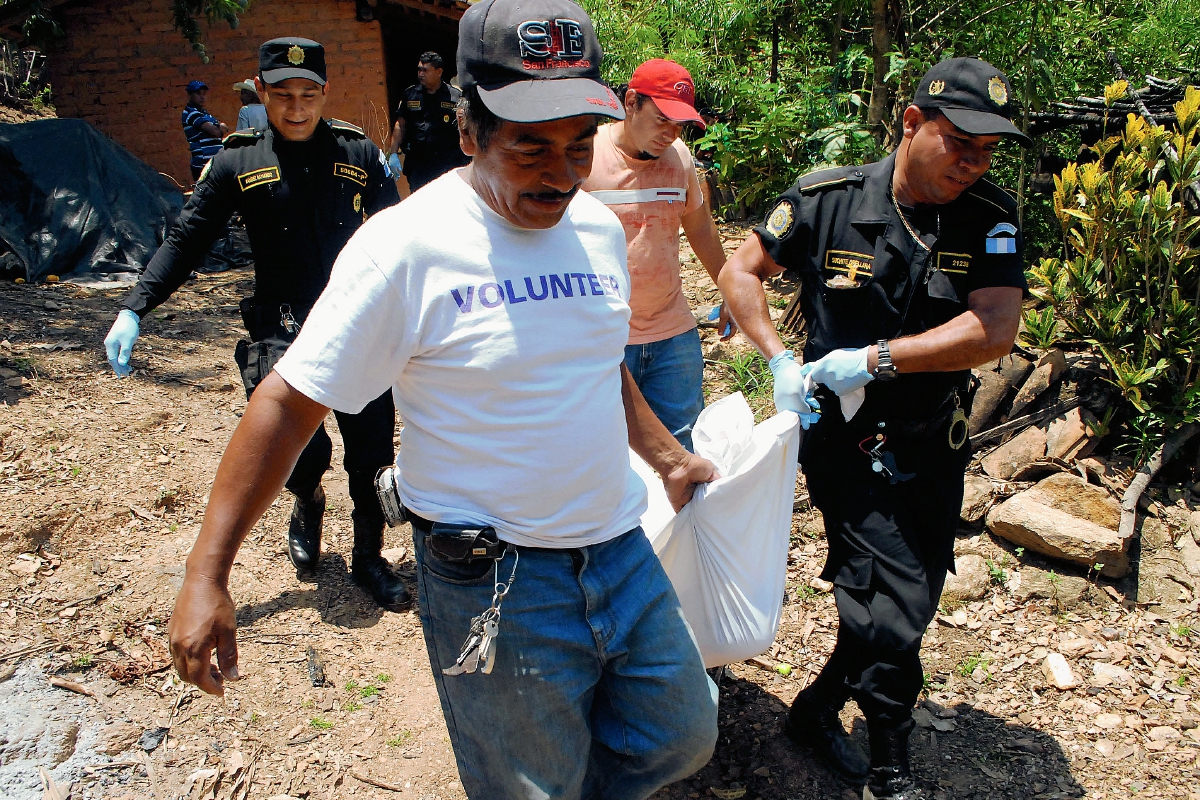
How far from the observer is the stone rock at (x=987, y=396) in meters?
4.41

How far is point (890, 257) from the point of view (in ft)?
8.33

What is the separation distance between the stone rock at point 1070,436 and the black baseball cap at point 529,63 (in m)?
3.31

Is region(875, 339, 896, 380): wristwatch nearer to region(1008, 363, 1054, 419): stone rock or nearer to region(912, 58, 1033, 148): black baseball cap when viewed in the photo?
region(912, 58, 1033, 148): black baseball cap

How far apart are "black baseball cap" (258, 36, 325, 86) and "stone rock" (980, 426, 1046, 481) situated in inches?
132

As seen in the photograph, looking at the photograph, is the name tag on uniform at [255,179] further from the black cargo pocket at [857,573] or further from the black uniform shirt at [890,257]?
the black cargo pocket at [857,573]

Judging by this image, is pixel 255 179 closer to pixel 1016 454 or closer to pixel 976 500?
pixel 976 500

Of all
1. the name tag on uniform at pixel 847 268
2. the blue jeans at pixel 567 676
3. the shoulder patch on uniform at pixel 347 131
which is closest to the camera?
the blue jeans at pixel 567 676

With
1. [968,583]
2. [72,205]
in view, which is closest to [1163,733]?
[968,583]

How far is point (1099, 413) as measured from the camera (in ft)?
Result: 13.6

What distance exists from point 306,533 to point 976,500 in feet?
9.59

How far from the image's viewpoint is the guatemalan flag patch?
97.8 inches

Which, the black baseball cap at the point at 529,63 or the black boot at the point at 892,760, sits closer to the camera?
the black baseball cap at the point at 529,63

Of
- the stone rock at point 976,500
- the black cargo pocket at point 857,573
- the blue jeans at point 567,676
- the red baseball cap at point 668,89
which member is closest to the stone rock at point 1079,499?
the stone rock at point 976,500

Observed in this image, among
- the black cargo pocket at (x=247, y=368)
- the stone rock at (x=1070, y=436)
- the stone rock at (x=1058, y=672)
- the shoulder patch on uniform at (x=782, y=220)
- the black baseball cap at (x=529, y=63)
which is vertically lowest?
the stone rock at (x=1058, y=672)
